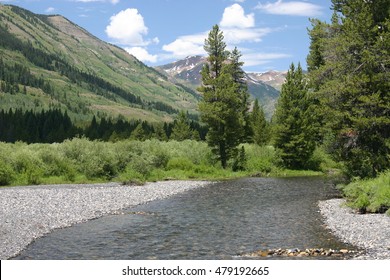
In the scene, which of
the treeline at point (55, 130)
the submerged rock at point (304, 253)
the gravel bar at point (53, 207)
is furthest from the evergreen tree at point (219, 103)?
the treeline at point (55, 130)

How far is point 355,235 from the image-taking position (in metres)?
19.6

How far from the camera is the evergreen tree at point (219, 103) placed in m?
57.2

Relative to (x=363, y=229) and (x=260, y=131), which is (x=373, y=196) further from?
(x=260, y=131)

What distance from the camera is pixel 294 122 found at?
62.3m

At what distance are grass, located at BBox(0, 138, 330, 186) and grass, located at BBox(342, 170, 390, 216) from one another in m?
25.3

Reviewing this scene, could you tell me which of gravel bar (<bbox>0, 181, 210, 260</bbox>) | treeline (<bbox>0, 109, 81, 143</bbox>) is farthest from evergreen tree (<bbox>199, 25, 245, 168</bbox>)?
treeline (<bbox>0, 109, 81, 143</bbox>)

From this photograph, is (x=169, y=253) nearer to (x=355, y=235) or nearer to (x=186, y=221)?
(x=186, y=221)

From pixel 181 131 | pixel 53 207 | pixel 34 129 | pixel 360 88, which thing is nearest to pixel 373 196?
pixel 360 88

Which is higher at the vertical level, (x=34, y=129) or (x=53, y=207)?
(x=34, y=129)

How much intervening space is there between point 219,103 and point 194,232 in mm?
37008

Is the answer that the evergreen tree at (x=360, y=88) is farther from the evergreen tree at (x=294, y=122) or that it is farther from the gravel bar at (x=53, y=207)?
the evergreen tree at (x=294, y=122)

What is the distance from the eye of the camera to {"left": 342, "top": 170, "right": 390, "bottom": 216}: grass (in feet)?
81.7

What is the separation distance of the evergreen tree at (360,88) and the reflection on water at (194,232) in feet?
19.2
